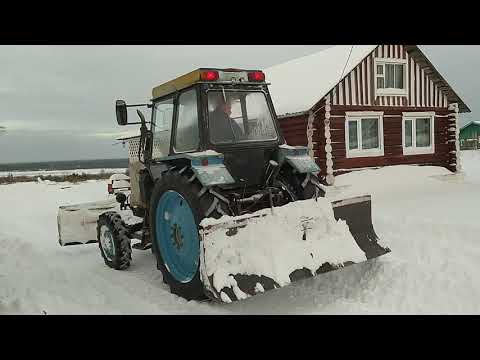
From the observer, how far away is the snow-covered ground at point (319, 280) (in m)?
4.18

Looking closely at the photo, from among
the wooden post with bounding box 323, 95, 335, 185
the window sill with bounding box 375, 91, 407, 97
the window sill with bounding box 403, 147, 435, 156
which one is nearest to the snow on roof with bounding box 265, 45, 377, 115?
the wooden post with bounding box 323, 95, 335, 185

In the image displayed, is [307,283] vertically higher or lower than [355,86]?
lower

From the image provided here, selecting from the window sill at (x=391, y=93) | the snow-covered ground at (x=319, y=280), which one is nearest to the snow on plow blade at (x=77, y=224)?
the snow-covered ground at (x=319, y=280)

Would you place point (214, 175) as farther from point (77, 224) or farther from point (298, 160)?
point (77, 224)

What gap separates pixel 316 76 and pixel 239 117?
10.5m

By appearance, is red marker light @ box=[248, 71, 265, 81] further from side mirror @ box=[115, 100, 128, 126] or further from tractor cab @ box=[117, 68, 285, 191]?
side mirror @ box=[115, 100, 128, 126]

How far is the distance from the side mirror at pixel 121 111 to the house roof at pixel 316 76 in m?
7.89

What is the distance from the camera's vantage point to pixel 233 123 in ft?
16.5

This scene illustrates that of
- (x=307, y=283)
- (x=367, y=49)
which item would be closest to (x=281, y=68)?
(x=367, y=49)

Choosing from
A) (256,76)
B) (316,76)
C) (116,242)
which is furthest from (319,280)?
(316,76)

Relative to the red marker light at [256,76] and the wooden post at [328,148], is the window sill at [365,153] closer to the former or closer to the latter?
the wooden post at [328,148]

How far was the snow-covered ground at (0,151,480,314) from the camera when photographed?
4176mm

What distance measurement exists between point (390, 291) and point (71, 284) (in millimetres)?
3685
